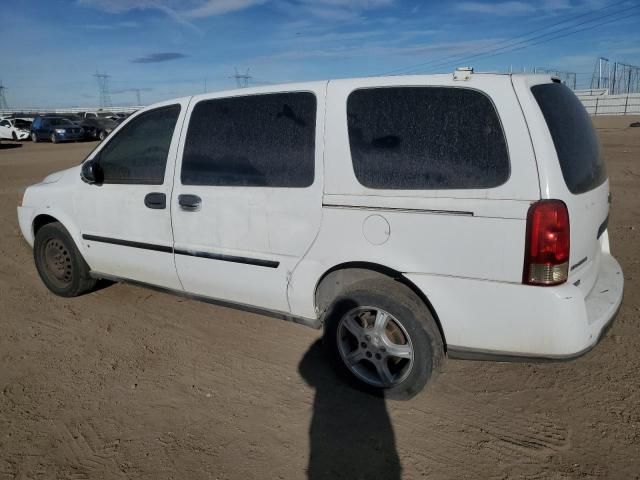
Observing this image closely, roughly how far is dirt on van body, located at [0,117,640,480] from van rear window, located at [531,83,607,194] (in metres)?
1.31

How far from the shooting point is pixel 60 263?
4617mm

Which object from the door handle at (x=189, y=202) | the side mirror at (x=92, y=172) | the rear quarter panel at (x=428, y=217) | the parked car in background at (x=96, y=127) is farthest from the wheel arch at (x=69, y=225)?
the parked car in background at (x=96, y=127)

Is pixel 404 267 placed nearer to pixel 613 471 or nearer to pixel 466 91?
pixel 466 91

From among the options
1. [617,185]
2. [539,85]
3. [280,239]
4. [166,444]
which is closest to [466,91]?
[539,85]

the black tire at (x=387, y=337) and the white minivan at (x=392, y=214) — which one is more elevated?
the white minivan at (x=392, y=214)

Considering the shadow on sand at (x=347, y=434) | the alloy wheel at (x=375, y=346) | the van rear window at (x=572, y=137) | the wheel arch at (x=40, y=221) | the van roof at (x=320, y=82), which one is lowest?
the shadow on sand at (x=347, y=434)

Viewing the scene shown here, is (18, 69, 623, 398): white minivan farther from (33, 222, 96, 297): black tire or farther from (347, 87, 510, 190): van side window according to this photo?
(33, 222, 96, 297): black tire

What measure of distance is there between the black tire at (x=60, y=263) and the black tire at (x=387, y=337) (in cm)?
263

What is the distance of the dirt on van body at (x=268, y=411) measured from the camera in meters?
2.50

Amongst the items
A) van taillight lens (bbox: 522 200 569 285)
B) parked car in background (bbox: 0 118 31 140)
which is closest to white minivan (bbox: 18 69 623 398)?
van taillight lens (bbox: 522 200 569 285)

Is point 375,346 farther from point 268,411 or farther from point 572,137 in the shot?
point 572,137

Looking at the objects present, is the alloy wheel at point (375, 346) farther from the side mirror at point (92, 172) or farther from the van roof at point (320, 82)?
the side mirror at point (92, 172)

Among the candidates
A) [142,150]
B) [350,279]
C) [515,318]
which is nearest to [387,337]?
[350,279]

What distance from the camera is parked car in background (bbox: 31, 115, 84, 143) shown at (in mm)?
30078
